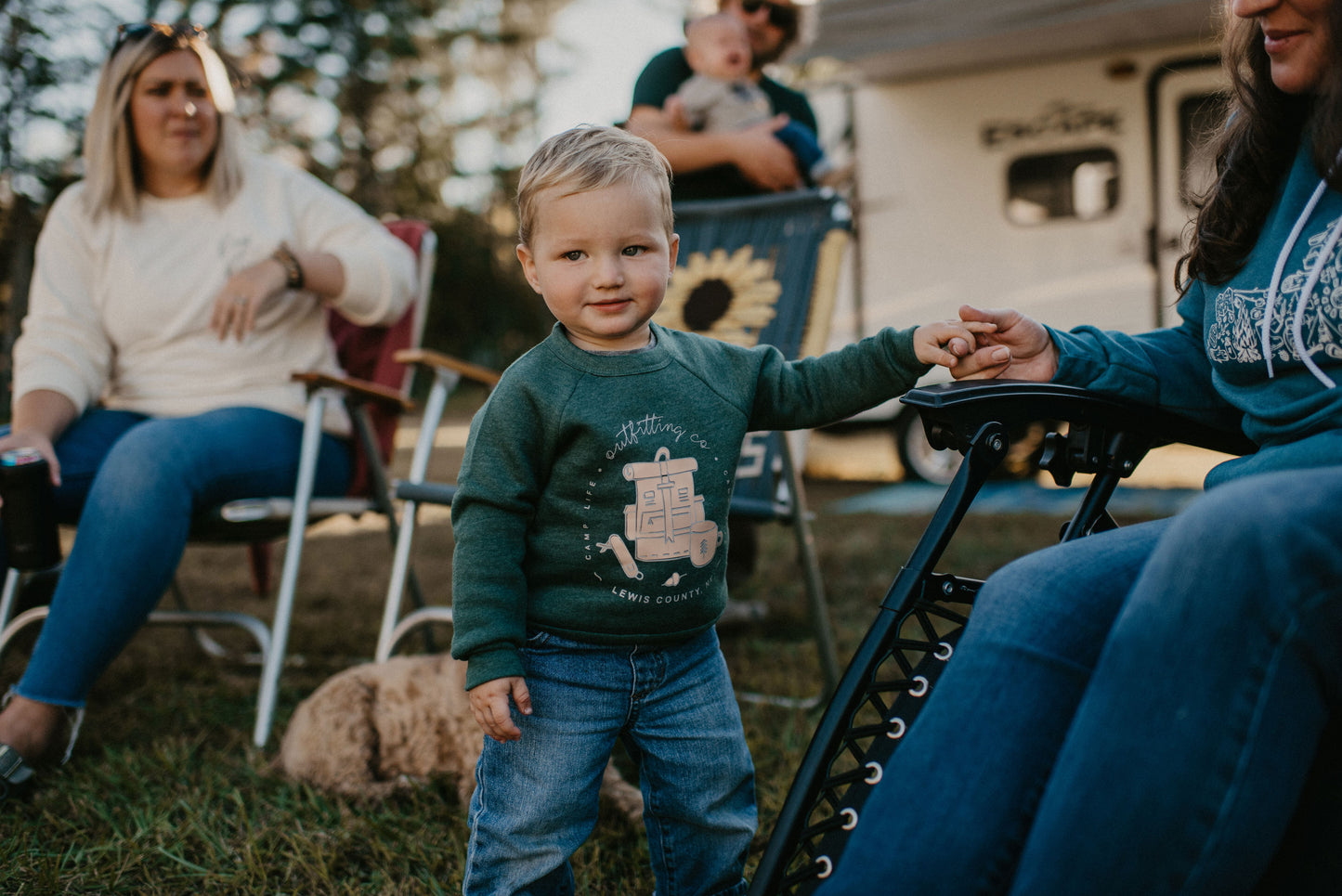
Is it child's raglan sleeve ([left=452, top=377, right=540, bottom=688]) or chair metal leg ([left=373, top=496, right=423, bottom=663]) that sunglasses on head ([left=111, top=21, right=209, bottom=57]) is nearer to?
chair metal leg ([left=373, top=496, right=423, bottom=663])

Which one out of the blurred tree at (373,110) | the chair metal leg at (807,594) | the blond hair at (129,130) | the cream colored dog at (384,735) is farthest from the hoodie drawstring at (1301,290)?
the blurred tree at (373,110)

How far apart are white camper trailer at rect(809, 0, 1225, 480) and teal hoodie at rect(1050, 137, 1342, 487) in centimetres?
469

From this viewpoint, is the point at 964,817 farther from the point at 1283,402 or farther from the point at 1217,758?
the point at 1283,402

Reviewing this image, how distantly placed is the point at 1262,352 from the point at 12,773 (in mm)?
2311

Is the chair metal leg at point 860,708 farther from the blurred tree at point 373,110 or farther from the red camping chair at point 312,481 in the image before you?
the blurred tree at point 373,110

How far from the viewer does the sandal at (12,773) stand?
6.42ft

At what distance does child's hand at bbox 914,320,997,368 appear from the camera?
1400mm

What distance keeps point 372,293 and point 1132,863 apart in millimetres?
2296

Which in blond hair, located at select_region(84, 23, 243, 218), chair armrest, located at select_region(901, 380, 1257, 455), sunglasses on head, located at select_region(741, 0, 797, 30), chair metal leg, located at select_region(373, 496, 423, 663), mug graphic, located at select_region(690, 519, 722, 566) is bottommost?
chair metal leg, located at select_region(373, 496, 423, 663)

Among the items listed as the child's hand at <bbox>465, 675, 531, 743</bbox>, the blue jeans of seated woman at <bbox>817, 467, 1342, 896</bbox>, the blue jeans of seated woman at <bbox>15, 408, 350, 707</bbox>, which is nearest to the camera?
the blue jeans of seated woman at <bbox>817, 467, 1342, 896</bbox>

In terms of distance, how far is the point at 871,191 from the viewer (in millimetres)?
6863

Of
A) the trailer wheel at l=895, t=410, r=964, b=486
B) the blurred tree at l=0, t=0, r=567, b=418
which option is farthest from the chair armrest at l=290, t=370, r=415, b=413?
the blurred tree at l=0, t=0, r=567, b=418

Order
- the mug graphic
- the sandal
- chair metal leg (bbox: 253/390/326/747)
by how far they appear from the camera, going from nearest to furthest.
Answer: the mug graphic → the sandal → chair metal leg (bbox: 253/390/326/747)

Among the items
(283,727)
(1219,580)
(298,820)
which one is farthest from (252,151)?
(1219,580)
